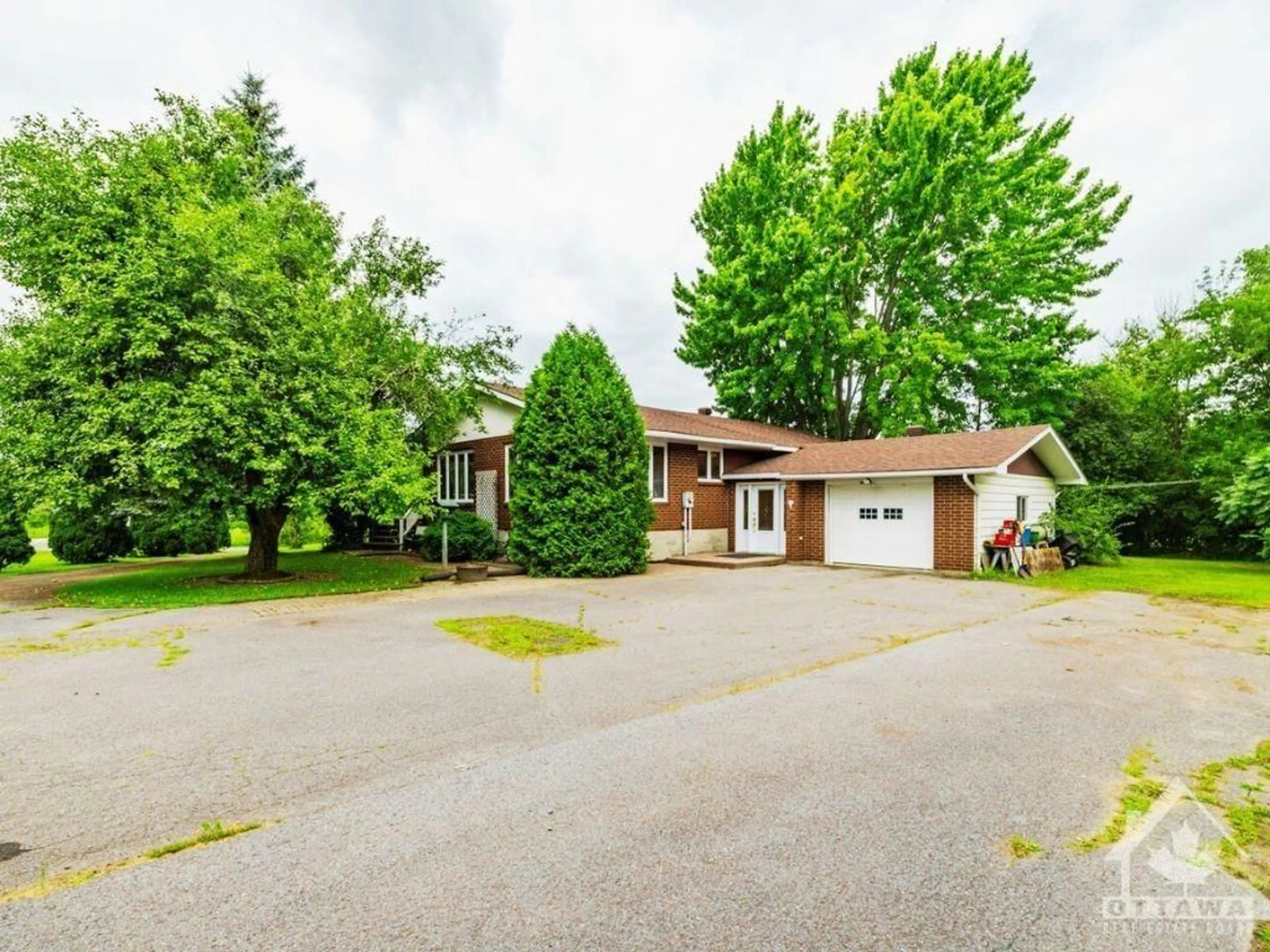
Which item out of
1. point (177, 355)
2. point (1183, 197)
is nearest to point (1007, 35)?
point (1183, 197)

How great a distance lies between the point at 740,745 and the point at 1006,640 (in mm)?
5075

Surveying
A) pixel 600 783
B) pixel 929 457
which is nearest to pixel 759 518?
pixel 929 457

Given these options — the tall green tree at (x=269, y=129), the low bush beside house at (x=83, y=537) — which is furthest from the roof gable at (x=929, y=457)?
the tall green tree at (x=269, y=129)

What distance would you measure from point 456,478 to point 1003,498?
1515 cm

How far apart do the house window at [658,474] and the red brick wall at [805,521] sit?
3511 mm

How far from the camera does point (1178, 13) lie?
10562mm

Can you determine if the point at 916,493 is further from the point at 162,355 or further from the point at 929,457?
the point at 162,355

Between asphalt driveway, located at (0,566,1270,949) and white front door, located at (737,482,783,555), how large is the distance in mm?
10093

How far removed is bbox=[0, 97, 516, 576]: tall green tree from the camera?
969 cm

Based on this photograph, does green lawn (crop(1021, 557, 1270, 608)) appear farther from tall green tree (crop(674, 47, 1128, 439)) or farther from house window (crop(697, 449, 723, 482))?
house window (crop(697, 449, 723, 482))

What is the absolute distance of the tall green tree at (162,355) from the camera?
9688 millimetres

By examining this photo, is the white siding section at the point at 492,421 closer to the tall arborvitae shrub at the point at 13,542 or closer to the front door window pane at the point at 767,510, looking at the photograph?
the front door window pane at the point at 767,510

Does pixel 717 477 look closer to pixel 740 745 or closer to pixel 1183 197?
pixel 740 745

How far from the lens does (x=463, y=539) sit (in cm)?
1558
